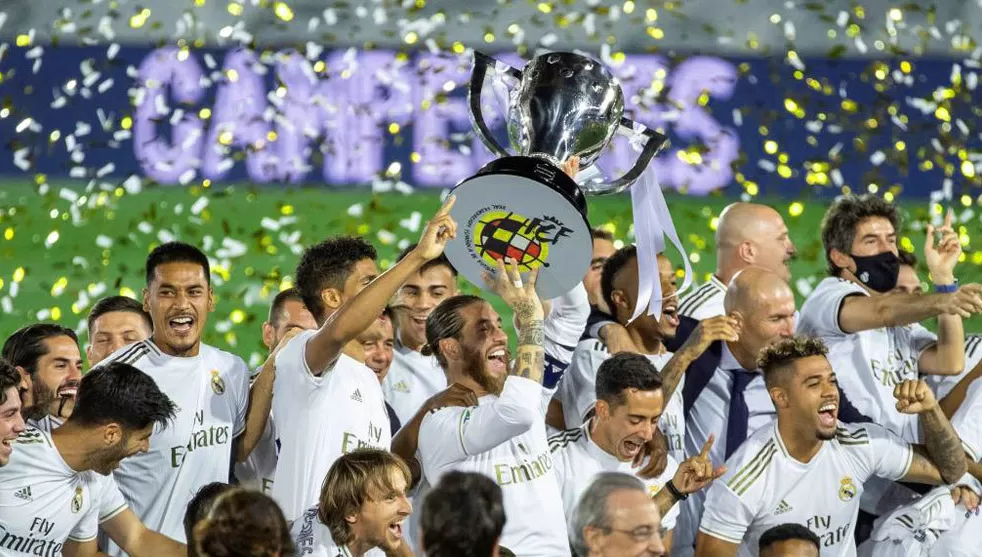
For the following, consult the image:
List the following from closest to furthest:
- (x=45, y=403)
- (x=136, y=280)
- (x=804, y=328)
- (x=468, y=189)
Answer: (x=468, y=189) < (x=45, y=403) < (x=804, y=328) < (x=136, y=280)

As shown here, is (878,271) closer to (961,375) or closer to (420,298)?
(961,375)

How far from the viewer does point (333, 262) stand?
15.0ft

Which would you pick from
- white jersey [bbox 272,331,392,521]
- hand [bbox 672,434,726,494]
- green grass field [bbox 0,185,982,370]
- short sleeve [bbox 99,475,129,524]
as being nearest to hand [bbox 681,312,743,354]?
hand [bbox 672,434,726,494]

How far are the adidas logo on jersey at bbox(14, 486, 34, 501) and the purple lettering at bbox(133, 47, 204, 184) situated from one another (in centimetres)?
571

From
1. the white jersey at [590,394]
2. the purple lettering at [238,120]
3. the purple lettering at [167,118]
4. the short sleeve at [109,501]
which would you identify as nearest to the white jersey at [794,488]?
the white jersey at [590,394]

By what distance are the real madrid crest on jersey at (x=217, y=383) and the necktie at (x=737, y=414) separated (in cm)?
195

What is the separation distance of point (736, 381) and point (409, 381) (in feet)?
4.28

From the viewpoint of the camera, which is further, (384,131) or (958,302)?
(384,131)

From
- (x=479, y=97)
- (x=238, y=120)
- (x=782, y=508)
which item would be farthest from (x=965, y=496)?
(x=238, y=120)

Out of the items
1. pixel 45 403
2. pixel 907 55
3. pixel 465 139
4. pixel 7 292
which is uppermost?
pixel 907 55

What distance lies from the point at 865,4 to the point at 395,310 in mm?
5896

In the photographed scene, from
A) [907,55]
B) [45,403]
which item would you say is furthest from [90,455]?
[907,55]

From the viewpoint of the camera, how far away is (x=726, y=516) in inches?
199

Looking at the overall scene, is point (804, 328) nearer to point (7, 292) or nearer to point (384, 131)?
point (384, 131)
